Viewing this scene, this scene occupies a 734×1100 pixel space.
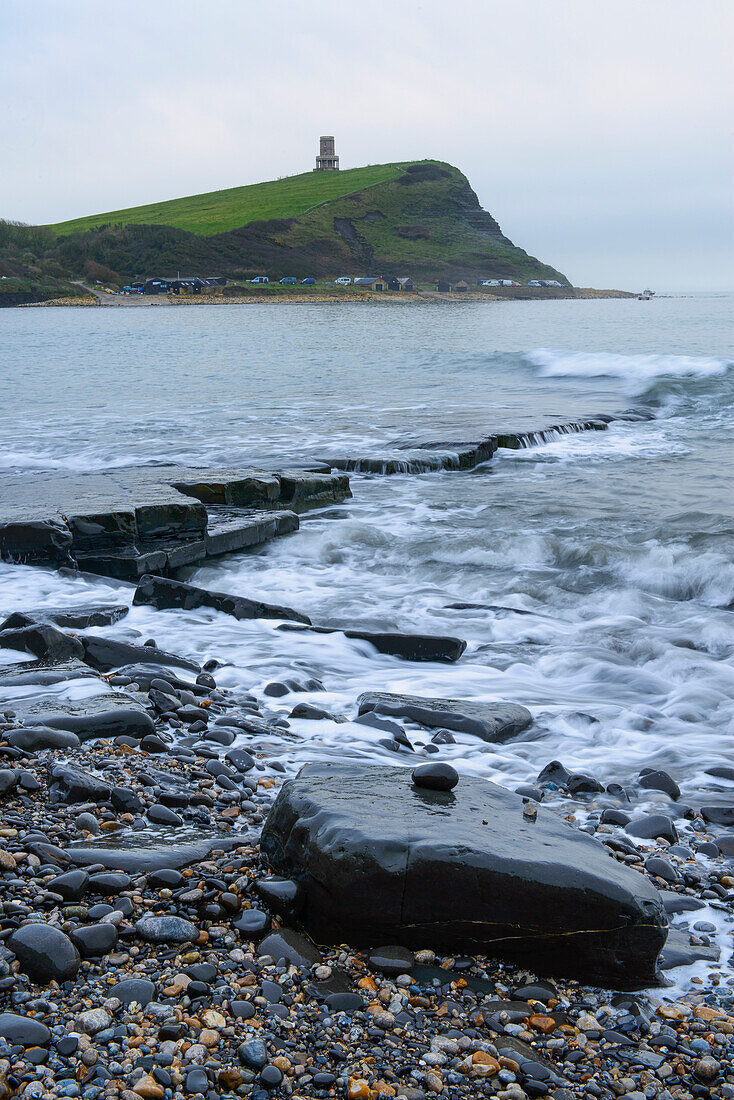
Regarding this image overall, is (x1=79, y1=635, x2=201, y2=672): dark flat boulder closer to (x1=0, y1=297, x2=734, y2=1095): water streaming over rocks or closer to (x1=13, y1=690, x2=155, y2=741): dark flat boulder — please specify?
(x1=0, y1=297, x2=734, y2=1095): water streaming over rocks

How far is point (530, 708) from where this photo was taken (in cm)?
525

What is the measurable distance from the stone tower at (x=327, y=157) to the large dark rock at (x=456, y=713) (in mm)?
185036

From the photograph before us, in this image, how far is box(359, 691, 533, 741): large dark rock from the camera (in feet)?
15.4

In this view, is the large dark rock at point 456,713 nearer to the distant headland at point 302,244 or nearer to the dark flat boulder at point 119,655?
the dark flat boulder at point 119,655

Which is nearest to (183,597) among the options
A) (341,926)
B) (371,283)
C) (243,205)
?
(341,926)

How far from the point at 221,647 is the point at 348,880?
3.57 m

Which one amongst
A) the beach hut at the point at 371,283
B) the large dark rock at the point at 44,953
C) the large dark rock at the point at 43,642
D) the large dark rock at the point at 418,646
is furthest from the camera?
the beach hut at the point at 371,283

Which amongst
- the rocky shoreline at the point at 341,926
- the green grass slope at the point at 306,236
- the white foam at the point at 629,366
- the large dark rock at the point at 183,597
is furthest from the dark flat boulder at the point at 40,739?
the green grass slope at the point at 306,236

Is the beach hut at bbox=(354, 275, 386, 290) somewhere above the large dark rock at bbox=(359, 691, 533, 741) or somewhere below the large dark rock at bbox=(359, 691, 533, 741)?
above

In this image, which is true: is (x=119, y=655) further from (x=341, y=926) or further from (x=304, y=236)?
(x=304, y=236)

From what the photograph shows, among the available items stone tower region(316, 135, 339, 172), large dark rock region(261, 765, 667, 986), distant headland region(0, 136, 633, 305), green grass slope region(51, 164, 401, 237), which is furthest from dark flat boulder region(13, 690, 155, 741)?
stone tower region(316, 135, 339, 172)

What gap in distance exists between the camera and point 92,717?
4133mm

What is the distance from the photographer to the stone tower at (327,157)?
572 ft

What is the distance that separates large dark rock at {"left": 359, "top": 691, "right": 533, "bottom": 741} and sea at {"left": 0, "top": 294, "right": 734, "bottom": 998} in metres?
0.08
